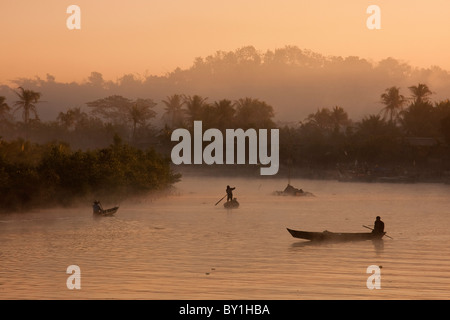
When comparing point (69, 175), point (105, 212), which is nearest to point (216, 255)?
point (105, 212)

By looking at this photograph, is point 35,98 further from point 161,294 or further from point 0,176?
point 161,294

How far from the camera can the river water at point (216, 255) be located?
809 inches

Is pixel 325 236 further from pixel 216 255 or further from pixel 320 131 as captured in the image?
pixel 320 131

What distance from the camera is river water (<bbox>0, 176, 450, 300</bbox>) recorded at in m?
20.5

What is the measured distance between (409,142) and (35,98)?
58.1 metres

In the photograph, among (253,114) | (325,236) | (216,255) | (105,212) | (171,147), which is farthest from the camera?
(253,114)

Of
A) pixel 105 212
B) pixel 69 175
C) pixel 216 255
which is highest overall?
pixel 69 175

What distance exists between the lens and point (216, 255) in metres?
28.5

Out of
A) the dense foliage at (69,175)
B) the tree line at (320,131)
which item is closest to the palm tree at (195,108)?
the tree line at (320,131)

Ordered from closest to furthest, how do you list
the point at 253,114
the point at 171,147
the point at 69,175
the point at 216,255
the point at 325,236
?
→ 1. the point at 216,255
2. the point at 325,236
3. the point at 69,175
4. the point at 171,147
5. the point at 253,114

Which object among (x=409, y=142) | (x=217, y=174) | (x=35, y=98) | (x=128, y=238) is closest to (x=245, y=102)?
(x=217, y=174)

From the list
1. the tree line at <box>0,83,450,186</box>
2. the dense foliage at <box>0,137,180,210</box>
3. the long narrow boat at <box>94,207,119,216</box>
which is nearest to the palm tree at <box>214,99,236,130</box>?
the tree line at <box>0,83,450,186</box>

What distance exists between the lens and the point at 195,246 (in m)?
31.6

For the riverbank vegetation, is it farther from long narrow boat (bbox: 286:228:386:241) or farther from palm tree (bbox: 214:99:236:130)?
long narrow boat (bbox: 286:228:386:241)
